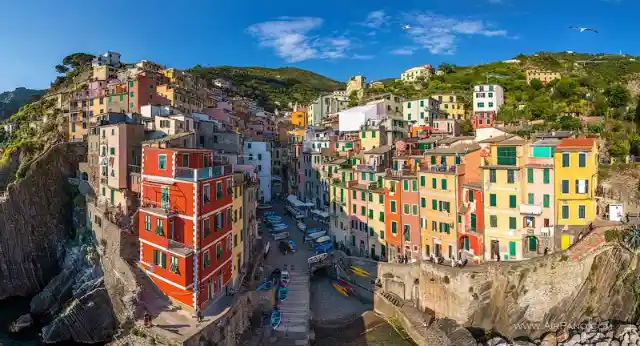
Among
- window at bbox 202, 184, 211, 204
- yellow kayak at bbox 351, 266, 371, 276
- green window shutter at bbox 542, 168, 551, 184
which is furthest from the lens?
yellow kayak at bbox 351, 266, 371, 276

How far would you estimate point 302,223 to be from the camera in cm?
5244

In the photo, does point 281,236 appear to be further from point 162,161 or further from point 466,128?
point 466,128

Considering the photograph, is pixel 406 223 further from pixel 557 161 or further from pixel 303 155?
pixel 303 155

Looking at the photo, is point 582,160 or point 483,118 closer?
point 582,160

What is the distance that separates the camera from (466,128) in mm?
66875

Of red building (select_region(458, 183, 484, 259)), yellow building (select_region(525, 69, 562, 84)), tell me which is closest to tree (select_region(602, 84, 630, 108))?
yellow building (select_region(525, 69, 562, 84))

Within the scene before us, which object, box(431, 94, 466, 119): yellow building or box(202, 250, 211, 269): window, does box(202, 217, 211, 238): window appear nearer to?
box(202, 250, 211, 269): window

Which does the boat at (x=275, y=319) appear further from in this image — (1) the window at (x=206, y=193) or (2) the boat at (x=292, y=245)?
(2) the boat at (x=292, y=245)

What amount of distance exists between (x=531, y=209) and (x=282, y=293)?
72.4 ft

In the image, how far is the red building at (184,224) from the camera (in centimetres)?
2583

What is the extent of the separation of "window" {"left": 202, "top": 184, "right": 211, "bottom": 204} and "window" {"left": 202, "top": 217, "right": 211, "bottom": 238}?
128cm

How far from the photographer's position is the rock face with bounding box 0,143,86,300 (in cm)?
4497

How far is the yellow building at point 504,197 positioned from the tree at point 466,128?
32.6m

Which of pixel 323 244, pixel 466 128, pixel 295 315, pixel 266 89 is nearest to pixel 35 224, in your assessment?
pixel 323 244
